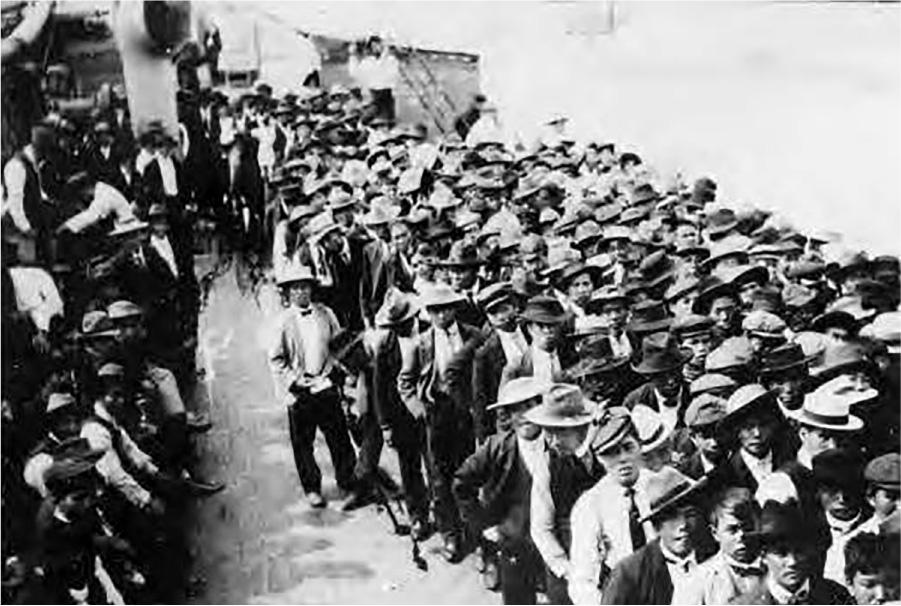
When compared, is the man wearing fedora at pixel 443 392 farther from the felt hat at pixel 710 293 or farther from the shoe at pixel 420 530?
the felt hat at pixel 710 293

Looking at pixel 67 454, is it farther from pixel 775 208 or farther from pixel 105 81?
pixel 775 208

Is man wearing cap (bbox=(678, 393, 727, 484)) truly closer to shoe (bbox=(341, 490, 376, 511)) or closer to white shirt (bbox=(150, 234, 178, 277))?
shoe (bbox=(341, 490, 376, 511))

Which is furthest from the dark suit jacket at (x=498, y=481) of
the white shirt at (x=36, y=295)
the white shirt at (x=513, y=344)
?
the white shirt at (x=36, y=295)

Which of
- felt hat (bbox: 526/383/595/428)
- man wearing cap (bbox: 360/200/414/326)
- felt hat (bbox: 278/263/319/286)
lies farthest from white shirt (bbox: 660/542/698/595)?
felt hat (bbox: 278/263/319/286)

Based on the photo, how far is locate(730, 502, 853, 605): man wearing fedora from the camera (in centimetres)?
220

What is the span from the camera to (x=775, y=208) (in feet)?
11.6

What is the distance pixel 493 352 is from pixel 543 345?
0.40 feet

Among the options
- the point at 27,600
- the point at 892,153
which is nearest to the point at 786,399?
the point at 892,153

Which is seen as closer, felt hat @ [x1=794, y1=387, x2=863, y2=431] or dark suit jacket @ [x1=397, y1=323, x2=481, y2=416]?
felt hat @ [x1=794, y1=387, x2=863, y2=431]

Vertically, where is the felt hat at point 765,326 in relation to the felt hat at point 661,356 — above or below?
above

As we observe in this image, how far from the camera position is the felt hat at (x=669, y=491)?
7.27 feet

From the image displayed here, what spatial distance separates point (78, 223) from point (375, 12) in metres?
0.93

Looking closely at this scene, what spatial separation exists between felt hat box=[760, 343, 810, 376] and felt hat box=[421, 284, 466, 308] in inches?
30.4

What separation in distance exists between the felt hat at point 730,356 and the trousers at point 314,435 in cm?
94
